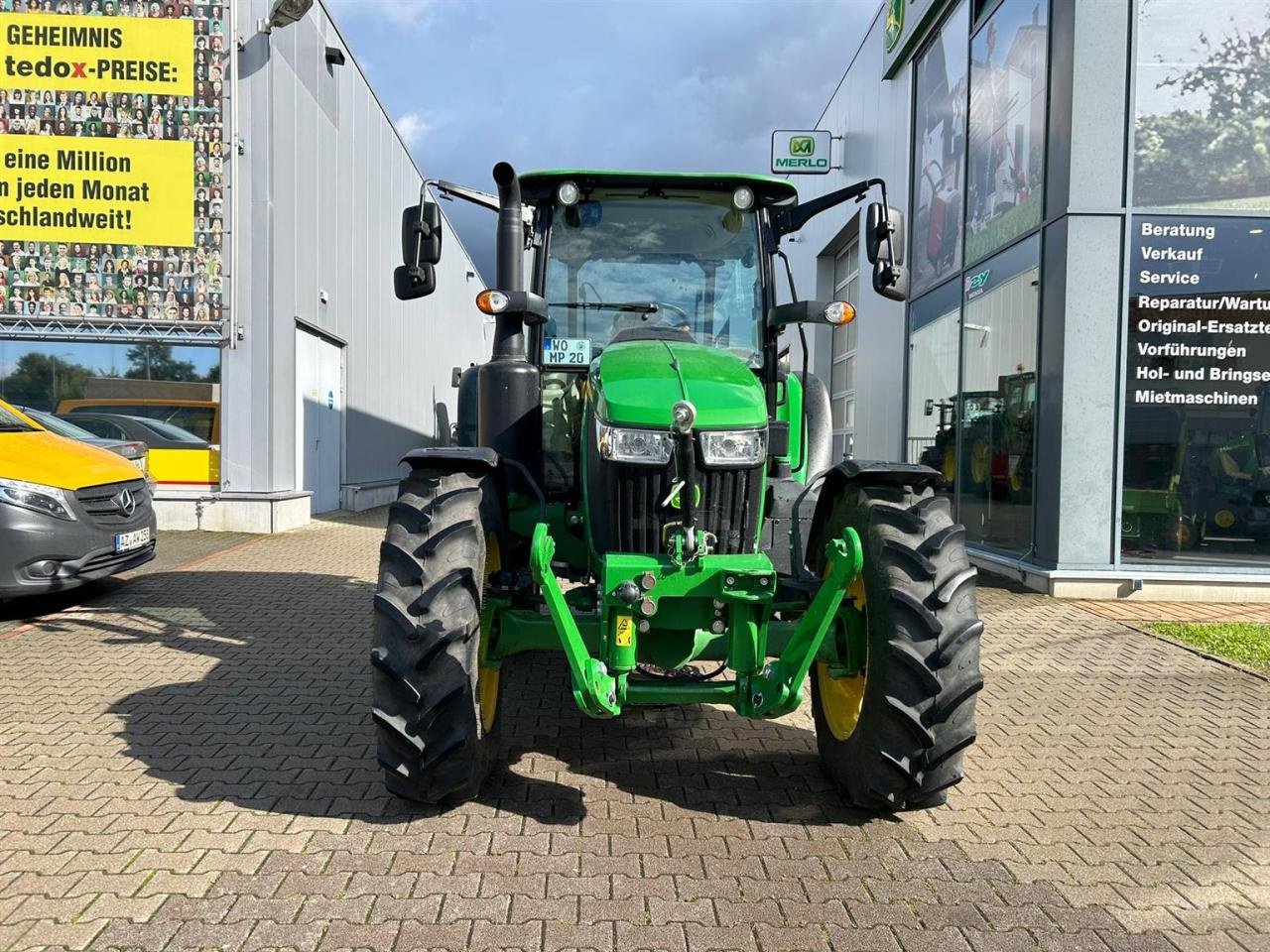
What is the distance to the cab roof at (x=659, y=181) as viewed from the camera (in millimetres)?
4478

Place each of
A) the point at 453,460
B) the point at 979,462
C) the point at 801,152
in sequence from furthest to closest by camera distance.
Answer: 1. the point at 801,152
2. the point at 979,462
3. the point at 453,460

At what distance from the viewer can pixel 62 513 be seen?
6.31 meters

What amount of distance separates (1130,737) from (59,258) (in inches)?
478

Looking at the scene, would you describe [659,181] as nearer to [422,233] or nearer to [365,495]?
[422,233]

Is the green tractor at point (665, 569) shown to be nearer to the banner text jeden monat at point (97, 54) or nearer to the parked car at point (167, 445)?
the parked car at point (167, 445)

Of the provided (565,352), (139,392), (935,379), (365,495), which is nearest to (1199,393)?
(935,379)

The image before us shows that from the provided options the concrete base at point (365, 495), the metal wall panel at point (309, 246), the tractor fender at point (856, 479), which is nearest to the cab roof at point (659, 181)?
the tractor fender at point (856, 479)

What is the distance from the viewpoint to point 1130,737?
14.6 feet

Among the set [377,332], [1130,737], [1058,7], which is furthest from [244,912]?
[377,332]

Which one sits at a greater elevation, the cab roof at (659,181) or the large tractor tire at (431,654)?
the cab roof at (659,181)

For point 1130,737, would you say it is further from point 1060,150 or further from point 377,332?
point 377,332

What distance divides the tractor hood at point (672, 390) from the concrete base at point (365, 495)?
1141cm

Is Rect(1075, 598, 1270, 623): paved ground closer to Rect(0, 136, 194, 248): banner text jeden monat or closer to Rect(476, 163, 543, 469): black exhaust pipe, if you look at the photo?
Rect(476, 163, 543, 469): black exhaust pipe

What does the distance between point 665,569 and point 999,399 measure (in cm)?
724
